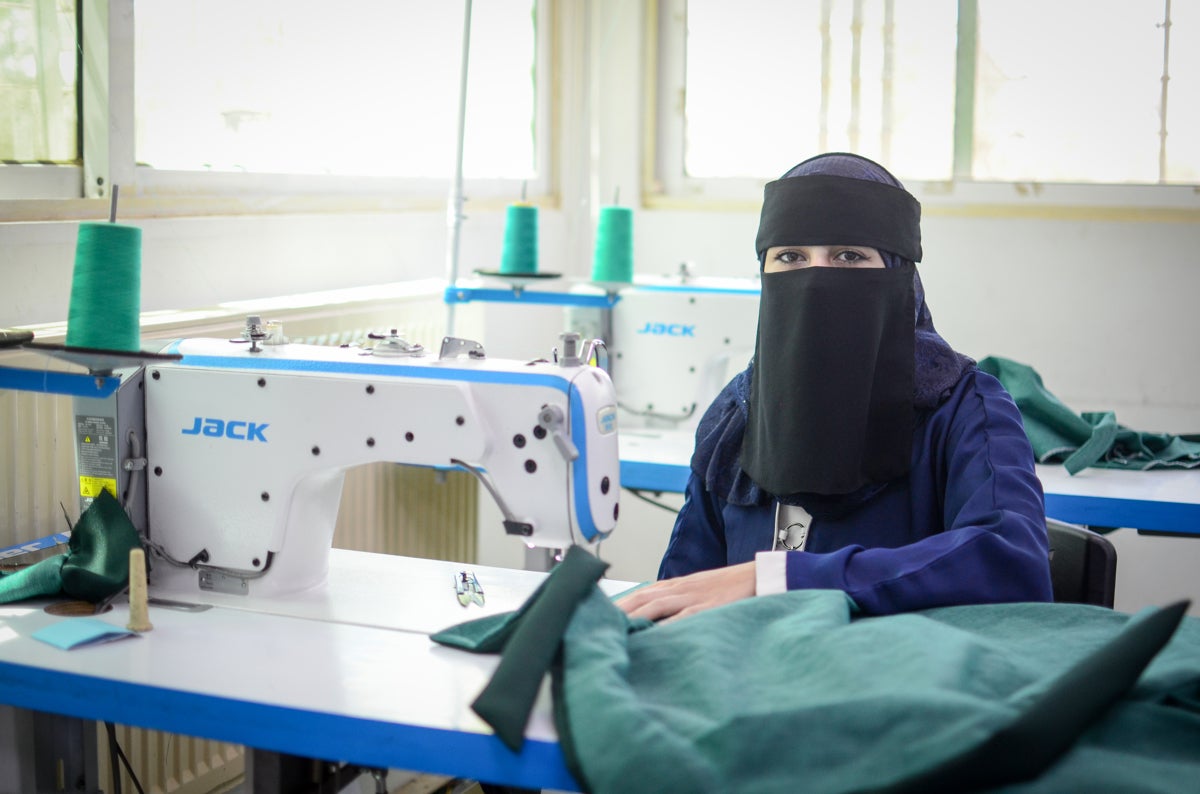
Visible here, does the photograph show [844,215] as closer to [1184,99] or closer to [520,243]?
[520,243]

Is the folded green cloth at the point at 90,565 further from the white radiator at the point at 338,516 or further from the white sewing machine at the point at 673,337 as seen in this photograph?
the white sewing machine at the point at 673,337

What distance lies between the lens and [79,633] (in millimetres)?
1659

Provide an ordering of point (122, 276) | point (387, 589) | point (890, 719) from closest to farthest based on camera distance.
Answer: point (890, 719) < point (122, 276) < point (387, 589)

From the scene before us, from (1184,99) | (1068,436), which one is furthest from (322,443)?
(1184,99)

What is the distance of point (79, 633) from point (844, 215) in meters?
1.23

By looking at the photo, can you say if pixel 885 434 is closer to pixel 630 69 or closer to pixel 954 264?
pixel 954 264

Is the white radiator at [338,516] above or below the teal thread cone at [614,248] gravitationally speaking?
below

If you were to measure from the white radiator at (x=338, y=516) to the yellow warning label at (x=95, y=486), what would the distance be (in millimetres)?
178

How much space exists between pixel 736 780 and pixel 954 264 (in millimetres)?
3458

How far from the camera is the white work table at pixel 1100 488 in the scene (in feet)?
9.42

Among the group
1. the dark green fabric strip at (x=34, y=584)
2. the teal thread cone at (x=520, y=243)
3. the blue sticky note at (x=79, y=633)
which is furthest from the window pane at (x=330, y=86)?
the blue sticky note at (x=79, y=633)


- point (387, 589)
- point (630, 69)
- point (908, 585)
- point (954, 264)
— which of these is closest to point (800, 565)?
point (908, 585)

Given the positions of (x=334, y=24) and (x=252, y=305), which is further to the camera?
(x=334, y=24)

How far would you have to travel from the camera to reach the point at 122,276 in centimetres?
173
